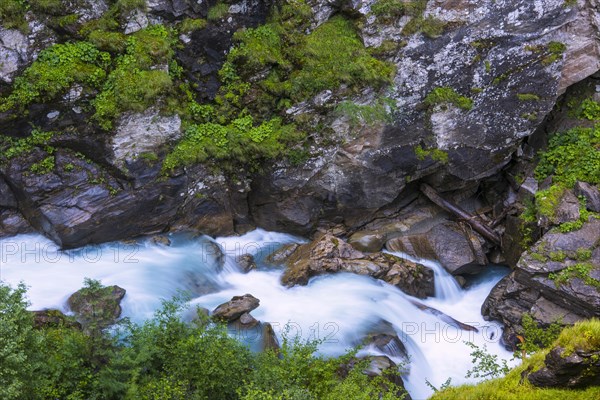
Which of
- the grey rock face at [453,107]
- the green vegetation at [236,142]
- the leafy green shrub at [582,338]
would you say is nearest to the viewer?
the leafy green shrub at [582,338]

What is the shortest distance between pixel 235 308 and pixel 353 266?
3.00 meters

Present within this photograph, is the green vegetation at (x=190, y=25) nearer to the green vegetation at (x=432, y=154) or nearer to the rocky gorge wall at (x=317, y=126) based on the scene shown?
the rocky gorge wall at (x=317, y=126)

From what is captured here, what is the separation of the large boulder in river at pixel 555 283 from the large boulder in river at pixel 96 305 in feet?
25.6

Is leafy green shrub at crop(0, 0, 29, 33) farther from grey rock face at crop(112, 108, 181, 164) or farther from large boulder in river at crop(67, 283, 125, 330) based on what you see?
large boulder in river at crop(67, 283, 125, 330)

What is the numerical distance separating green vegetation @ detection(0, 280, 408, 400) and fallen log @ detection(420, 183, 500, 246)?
5631 mm

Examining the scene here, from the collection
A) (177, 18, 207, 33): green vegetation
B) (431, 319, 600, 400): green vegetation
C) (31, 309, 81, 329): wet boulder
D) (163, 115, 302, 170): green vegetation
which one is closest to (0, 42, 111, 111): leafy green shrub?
(177, 18, 207, 33): green vegetation

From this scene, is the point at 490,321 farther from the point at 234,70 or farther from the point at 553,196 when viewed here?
the point at 234,70

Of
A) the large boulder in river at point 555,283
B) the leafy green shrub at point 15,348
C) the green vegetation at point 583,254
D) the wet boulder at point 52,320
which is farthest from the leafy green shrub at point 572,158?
the leafy green shrub at point 15,348

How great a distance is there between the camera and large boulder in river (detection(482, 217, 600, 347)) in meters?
9.69

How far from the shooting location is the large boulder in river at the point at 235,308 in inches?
398

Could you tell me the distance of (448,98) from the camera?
12.0m

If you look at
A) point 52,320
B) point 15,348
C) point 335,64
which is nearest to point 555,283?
point 335,64

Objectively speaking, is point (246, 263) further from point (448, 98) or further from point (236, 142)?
point (448, 98)

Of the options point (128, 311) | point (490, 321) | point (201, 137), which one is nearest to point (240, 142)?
point (201, 137)
